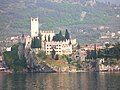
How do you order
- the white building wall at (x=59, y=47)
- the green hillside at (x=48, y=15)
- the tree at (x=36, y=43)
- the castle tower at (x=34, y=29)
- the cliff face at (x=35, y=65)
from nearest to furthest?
the cliff face at (x=35, y=65), the tree at (x=36, y=43), the white building wall at (x=59, y=47), the castle tower at (x=34, y=29), the green hillside at (x=48, y=15)

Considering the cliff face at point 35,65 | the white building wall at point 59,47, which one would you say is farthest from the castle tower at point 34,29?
the cliff face at point 35,65

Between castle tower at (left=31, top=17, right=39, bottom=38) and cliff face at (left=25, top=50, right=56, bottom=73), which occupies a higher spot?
castle tower at (left=31, top=17, right=39, bottom=38)

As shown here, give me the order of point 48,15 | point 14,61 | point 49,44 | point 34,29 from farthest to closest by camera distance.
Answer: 1. point 48,15
2. point 34,29
3. point 14,61
4. point 49,44

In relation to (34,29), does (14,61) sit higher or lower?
lower

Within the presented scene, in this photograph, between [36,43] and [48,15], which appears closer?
[36,43]

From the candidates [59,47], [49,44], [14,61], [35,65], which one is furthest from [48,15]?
[35,65]

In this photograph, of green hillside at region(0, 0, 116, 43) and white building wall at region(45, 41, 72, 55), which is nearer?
white building wall at region(45, 41, 72, 55)

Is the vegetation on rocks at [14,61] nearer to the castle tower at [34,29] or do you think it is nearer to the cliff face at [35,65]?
the cliff face at [35,65]

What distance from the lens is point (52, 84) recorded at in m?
65.2

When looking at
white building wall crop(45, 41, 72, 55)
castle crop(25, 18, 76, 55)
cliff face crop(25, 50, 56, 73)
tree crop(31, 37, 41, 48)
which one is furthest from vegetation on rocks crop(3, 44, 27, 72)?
white building wall crop(45, 41, 72, 55)

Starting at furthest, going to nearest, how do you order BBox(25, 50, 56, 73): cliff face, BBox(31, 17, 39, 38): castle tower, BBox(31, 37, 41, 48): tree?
BBox(31, 17, 39, 38): castle tower < BBox(31, 37, 41, 48): tree < BBox(25, 50, 56, 73): cliff face

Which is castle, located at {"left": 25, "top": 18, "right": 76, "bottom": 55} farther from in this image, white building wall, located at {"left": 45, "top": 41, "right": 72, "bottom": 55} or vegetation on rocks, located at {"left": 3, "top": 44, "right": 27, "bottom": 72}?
vegetation on rocks, located at {"left": 3, "top": 44, "right": 27, "bottom": 72}

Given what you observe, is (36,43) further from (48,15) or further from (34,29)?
(48,15)

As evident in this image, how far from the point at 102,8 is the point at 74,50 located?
Result: 290 ft
